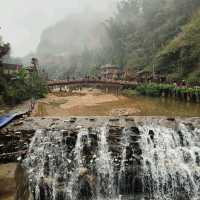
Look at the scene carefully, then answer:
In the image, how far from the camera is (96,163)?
54.9ft

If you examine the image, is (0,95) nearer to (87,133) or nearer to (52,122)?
(52,122)

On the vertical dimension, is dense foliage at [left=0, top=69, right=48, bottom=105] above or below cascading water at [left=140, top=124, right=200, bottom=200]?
above

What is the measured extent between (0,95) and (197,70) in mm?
→ 24625

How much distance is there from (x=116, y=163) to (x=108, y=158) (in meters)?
0.52

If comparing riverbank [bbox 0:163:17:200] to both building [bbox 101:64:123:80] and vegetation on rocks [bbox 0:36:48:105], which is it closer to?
vegetation on rocks [bbox 0:36:48:105]

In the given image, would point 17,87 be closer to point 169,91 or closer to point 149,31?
point 169,91

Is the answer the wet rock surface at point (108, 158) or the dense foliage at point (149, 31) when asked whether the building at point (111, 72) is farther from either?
the wet rock surface at point (108, 158)

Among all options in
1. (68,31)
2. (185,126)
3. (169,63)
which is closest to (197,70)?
(169,63)

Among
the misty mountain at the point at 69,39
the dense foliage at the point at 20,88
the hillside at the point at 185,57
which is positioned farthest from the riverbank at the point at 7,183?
the misty mountain at the point at 69,39

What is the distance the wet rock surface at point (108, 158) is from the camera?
15945 mm

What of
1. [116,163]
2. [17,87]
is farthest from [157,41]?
[116,163]

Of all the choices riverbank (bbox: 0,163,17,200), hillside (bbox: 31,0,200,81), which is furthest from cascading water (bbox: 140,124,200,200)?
hillside (bbox: 31,0,200,81)

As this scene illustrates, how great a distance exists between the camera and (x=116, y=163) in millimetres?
16672

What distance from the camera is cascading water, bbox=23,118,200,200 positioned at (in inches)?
627
